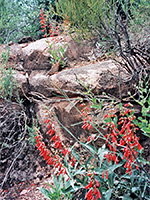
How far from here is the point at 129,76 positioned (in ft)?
7.78

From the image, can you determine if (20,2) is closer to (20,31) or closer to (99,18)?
(20,31)

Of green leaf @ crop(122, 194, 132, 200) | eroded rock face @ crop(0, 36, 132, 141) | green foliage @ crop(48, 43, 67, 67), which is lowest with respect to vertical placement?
green leaf @ crop(122, 194, 132, 200)

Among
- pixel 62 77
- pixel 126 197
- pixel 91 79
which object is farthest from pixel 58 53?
pixel 126 197

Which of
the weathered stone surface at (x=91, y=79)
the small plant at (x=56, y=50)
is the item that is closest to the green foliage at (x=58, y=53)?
the small plant at (x=56, y=50)

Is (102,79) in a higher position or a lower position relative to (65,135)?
higher

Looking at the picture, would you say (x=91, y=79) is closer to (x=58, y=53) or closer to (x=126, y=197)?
(x=58, y=53)

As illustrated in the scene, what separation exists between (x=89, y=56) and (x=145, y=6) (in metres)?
1.08

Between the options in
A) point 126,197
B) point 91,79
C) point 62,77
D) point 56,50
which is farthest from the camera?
point 56,50

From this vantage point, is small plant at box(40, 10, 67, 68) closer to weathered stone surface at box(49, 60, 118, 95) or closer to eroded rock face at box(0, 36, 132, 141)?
eroded rock face at box(0, 36, 132, 141)

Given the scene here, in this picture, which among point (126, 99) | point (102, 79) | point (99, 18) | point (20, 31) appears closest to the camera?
point (126, 99)

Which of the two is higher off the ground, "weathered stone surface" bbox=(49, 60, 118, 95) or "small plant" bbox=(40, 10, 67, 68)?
"small plant" bbox=(40, 10, 67, 68)

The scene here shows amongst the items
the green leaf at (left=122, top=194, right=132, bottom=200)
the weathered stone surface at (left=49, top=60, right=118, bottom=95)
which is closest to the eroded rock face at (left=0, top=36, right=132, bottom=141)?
the weathered stone surface at (left=49, top=60, right=118, bottom=95)

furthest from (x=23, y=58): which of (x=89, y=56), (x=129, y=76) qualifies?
(x=129, y=76)

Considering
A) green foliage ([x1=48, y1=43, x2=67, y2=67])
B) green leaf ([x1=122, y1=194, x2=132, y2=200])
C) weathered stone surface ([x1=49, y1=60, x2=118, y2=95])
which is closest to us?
green leaf ([x1=122, y1=194, x2=132, y2=200])
